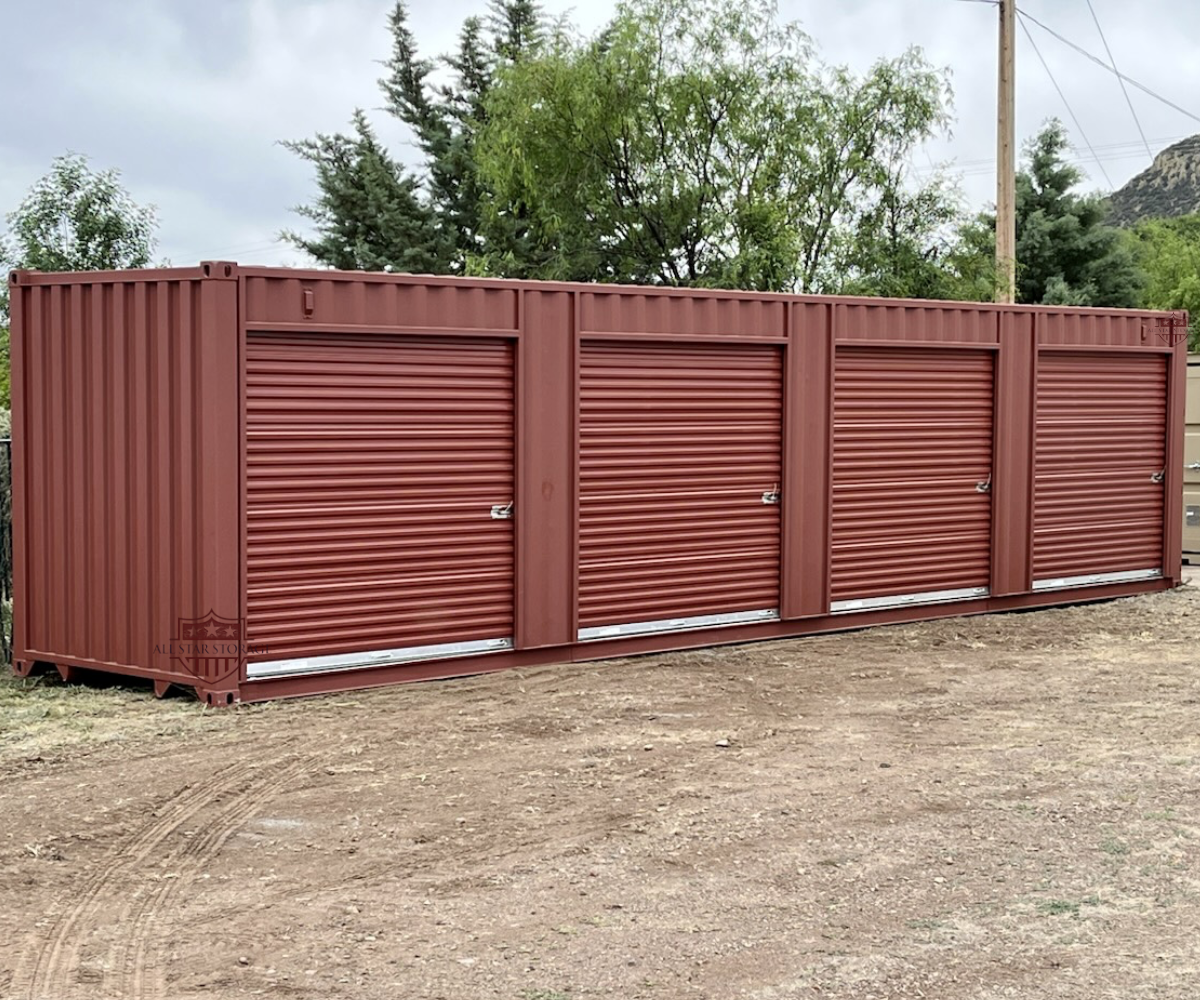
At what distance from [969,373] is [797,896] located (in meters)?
8.05

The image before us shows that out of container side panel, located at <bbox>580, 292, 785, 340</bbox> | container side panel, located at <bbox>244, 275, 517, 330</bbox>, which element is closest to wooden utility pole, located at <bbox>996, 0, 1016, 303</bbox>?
container side panel, located at <bbox>580, 292, 785, 340</bbox>

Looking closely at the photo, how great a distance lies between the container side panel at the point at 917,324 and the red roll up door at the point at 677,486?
0.79m

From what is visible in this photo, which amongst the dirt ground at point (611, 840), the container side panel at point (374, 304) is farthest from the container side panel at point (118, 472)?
the dirt ground at point (611, 840)

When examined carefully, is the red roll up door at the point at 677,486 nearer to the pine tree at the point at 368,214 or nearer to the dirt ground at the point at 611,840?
the dirt ground at the point at 611,840

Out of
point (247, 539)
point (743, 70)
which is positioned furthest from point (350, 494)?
point (743, 70)

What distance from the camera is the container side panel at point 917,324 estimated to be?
12.3m

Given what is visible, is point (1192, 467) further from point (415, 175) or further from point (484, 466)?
point (415, 175)

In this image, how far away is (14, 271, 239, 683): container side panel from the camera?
30.7ft

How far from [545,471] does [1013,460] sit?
184 inches

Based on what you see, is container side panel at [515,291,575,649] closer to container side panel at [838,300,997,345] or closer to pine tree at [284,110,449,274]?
container side panel at [838,300,997,345]

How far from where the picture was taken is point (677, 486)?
11.5 m

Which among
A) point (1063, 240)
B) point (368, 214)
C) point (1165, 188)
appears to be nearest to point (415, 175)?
point (368, 214)

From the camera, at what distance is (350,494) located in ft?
32.7

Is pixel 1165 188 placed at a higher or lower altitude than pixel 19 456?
higher
